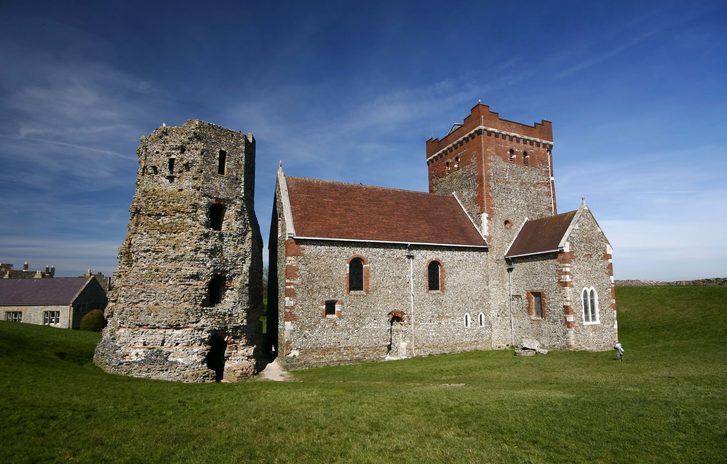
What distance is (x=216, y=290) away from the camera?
793 inches

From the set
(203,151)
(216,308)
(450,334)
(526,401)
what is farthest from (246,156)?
(526,401)

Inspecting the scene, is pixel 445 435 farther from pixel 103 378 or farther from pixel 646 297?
pixel 646 297

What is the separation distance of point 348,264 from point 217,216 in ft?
24.1

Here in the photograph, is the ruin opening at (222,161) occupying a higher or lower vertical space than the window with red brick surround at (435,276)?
higher

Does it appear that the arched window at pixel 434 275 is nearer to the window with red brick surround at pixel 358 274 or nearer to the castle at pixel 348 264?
the castle at pixel 348 264

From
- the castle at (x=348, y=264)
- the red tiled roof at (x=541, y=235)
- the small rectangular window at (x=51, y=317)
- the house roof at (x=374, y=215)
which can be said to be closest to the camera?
the castle at (x=348, y=264)

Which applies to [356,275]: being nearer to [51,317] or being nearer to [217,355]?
[217,355]

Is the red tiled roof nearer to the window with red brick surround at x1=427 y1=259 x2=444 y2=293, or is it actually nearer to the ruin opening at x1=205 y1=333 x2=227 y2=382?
the window with red brick surround at x1=427 y1=259 x2=444 y2=293

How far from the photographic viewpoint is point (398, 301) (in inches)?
934

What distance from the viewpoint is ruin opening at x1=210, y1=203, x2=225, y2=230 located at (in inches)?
814

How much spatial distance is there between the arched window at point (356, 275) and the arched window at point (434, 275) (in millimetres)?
4352

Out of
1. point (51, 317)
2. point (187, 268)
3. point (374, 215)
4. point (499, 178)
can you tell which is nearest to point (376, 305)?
point (374, 215)

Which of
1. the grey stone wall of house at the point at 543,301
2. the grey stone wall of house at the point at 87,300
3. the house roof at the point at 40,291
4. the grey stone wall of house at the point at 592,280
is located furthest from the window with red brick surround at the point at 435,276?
the house roof at the point at 40,291

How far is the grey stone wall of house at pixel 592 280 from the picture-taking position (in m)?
23.5
